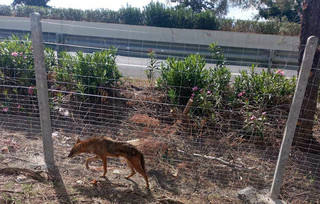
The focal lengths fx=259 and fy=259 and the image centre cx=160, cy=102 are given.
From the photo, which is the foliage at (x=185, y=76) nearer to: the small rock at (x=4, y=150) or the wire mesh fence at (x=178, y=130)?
the wire mesh fence at (x=178, y=130)

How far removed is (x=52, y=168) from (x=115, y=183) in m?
1.04

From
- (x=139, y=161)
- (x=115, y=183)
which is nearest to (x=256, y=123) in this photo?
(x=139, y=161)

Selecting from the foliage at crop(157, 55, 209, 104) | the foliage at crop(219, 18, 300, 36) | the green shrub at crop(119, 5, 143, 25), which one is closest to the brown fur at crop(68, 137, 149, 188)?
the foliage at crop(157, 55, 209, 104)

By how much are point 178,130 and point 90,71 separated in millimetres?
2407

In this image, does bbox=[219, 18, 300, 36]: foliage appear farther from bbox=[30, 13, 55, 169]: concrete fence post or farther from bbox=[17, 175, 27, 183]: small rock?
bbox=[17, 175, 27, 183]: small rock

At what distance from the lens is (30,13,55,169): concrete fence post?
353 centimetres

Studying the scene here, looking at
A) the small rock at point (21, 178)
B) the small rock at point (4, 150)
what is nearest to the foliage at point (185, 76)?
the small rock at point (21, 178)

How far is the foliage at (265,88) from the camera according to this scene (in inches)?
205

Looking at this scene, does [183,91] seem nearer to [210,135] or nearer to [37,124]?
[210,135]

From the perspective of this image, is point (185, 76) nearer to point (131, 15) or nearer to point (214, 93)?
point (214, 93)

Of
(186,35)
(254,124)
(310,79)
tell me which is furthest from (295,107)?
(186,35)

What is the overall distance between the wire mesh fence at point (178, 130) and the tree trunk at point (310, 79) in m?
0.15

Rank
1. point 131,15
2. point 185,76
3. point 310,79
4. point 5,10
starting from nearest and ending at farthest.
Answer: point 310,79 → point 185,76 → point 131,15 → point 5,10

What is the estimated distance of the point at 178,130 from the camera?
15.8ft
